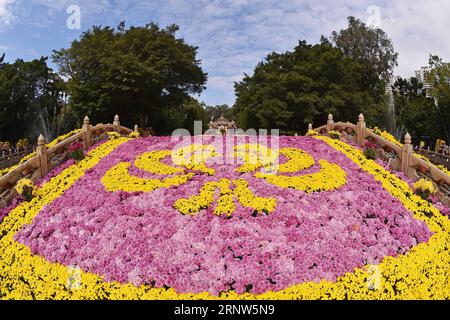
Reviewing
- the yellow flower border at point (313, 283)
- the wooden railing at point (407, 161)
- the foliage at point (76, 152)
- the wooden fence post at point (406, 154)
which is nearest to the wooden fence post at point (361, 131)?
the wooden railing at point (407, 161)

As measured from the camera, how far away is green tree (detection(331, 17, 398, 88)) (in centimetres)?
4241

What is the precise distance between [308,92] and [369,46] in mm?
15142

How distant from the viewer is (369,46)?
4294cm

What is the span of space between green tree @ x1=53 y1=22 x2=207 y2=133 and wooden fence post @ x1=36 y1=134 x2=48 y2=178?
2095 cm

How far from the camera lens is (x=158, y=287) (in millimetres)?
6008

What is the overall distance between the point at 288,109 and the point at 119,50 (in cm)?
1625

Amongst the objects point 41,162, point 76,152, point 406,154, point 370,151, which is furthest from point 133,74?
point 406,154

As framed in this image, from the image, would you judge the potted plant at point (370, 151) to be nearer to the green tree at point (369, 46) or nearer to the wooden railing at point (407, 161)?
the wooden railing at point (407, 161)

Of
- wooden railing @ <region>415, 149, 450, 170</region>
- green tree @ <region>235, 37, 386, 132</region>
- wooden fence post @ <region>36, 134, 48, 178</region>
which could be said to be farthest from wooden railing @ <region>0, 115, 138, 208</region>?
green tree @ <region>235, 37, 386, 132</region>

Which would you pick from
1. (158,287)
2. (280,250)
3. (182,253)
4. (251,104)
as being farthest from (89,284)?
(251,104)

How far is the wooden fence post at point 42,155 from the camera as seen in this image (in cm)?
1061

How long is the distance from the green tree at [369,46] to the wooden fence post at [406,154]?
114 ft

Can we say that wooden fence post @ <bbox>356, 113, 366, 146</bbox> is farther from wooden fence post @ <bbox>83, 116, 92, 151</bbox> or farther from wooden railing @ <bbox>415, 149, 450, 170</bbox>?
wooden railing @ <bbox>415, 149, 450, 170</bbox>
